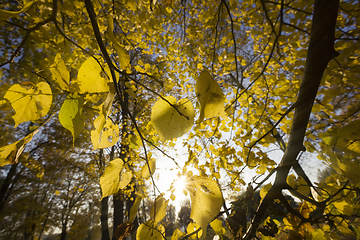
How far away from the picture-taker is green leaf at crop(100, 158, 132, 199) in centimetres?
44

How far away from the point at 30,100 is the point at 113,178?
318mm

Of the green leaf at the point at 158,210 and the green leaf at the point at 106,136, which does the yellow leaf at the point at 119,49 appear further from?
the green leaf at the point at 158,210

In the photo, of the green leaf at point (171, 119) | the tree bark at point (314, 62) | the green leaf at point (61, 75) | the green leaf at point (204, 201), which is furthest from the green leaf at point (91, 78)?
the tree bark at point (314, 62)

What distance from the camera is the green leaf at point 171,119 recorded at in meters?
0.38

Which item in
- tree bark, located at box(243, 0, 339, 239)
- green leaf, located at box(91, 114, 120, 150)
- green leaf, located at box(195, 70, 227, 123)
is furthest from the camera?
tree bark, located at box(243, 0, 339, 239)

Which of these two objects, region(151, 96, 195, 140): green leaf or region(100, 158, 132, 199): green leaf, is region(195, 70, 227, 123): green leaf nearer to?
region(151, 96, 195, 140): green leaf

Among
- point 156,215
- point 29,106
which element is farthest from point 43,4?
point 156,215

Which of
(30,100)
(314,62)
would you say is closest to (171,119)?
(30,100)

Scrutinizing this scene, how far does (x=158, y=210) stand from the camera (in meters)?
0.47

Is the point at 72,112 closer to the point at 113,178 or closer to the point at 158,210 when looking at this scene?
the point at 113,178

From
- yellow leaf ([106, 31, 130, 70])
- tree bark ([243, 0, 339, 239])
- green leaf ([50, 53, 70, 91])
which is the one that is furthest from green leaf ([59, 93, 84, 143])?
tree bark ([243, 0, 339, 239])

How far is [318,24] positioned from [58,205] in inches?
523

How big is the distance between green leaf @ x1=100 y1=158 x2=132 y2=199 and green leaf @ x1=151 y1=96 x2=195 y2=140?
220mm

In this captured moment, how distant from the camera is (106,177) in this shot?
0.45 m
